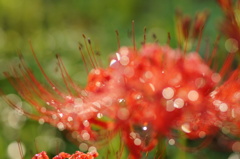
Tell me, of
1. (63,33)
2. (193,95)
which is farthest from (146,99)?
(63,33)

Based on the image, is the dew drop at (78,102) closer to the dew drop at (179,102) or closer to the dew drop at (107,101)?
the dew drop at (107,101)

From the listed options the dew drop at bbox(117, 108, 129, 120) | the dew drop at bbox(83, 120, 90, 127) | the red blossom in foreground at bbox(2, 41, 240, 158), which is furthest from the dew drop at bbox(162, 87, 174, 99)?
the dew drop at bbox(83, 120, 90, 127)

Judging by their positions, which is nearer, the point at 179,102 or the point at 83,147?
the point at 179,102

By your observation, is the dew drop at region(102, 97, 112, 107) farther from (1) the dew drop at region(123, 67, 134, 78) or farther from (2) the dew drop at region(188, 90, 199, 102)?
(2) the dew drop at region(188, 90, 199, 102)

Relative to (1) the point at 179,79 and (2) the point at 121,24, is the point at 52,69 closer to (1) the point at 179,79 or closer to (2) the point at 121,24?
(2) the point at 121,24

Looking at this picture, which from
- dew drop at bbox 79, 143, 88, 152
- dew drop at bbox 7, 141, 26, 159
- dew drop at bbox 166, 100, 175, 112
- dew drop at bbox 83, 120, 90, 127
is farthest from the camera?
dew drop at bbox 7, 141, 26, 159

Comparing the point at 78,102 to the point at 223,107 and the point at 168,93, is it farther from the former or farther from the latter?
the point at 223,107

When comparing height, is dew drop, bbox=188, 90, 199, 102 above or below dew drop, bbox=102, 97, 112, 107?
below

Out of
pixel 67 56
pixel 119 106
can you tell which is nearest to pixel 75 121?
pixel 119 106
